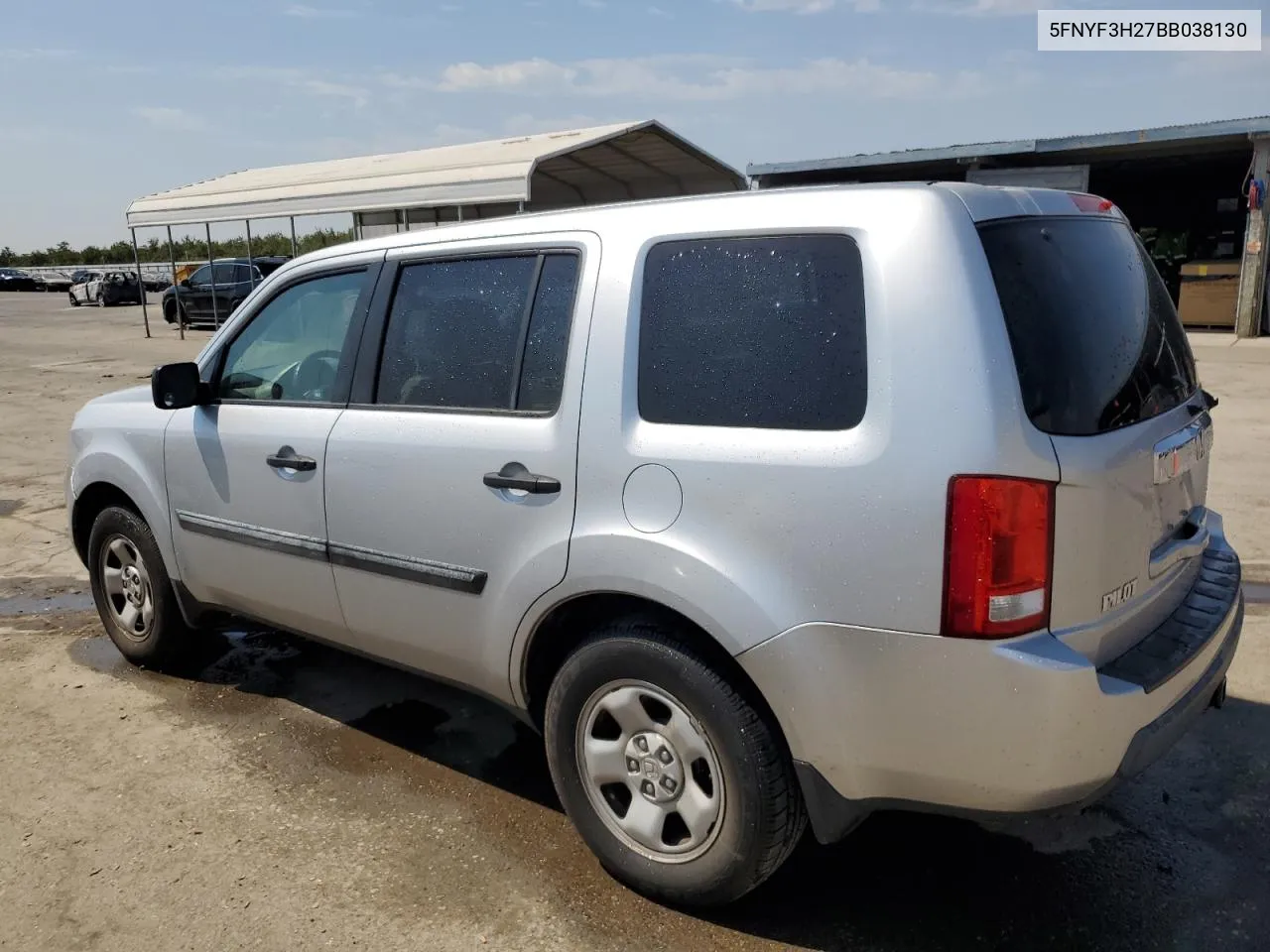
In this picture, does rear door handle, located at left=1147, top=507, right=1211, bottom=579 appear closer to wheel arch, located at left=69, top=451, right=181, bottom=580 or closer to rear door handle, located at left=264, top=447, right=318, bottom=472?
rear door handle, located at left=264, top=447, right=318, bottom=472

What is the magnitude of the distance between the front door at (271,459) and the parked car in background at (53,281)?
5728cm

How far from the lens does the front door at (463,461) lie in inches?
110

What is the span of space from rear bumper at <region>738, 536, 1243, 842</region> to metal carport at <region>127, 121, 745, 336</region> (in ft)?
36.8

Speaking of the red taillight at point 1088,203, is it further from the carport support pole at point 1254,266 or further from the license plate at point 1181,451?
the carport support pole at point 1254,266

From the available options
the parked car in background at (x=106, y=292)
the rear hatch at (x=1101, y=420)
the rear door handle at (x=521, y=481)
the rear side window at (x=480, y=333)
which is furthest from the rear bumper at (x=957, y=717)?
the parked car in background at (x=106, y=292)

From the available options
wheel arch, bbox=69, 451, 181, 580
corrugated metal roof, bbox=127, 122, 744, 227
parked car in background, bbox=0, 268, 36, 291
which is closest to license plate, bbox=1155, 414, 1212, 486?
wheel arch, bbox=69, 451, 181, 580

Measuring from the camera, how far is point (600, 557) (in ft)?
8.60

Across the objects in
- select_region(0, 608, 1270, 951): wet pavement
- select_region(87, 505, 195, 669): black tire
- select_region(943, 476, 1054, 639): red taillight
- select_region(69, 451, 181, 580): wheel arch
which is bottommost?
select_region(0, 608, 1270, 951): wet pavement

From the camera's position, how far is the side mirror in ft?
12.4

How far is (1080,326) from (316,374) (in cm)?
249

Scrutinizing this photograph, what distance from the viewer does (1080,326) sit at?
237 centimetres

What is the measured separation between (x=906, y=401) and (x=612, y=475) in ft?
2.59

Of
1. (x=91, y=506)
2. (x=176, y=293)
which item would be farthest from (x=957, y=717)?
(x=176, y=293)

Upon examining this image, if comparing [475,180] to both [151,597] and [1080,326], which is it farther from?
[1080,326]
